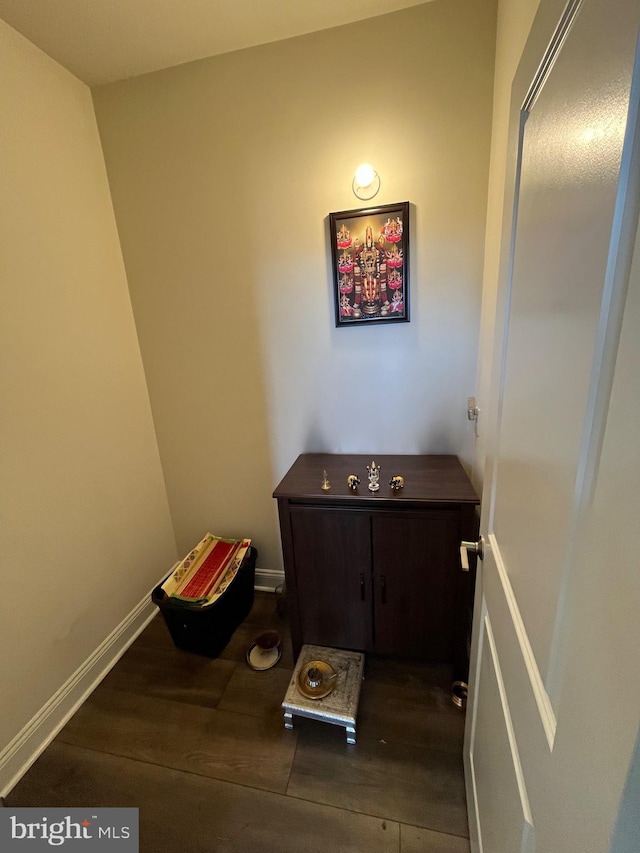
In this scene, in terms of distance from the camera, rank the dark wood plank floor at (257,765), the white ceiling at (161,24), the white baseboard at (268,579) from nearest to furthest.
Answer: the dark wood plank floor at (257,765) → the white ceiling at (161,24) → the white baseboard at (268,579)

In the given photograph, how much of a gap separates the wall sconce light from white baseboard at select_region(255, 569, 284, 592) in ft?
6.42

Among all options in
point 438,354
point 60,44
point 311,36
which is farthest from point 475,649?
point 60,44

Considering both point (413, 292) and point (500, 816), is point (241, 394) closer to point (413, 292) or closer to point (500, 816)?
point (413, 292)

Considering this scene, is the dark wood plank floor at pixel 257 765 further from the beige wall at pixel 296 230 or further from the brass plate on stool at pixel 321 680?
the beige wall at pixel 296 230

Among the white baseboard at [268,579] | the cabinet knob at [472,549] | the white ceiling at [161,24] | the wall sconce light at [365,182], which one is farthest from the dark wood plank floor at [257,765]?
the white ceiling at [161,24]

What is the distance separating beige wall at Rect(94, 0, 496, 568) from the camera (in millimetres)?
1325

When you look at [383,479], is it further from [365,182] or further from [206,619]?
[365,182]

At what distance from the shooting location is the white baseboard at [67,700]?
121 cm

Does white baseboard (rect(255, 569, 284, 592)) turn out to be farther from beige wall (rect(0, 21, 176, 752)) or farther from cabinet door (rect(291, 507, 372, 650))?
beige wall (rect(0, 21, 176, 752))

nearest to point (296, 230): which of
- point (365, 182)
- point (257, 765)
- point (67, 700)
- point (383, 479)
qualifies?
point (365, 182)

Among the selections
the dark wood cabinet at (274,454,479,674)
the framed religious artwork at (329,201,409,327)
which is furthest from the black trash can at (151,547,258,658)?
the framed religious artwork at (329,201,409,327)

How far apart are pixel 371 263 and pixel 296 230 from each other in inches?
14.8

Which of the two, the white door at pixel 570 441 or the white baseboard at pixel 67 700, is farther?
the white baseboard at pixel 67 700

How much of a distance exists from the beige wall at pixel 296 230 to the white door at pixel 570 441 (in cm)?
81
